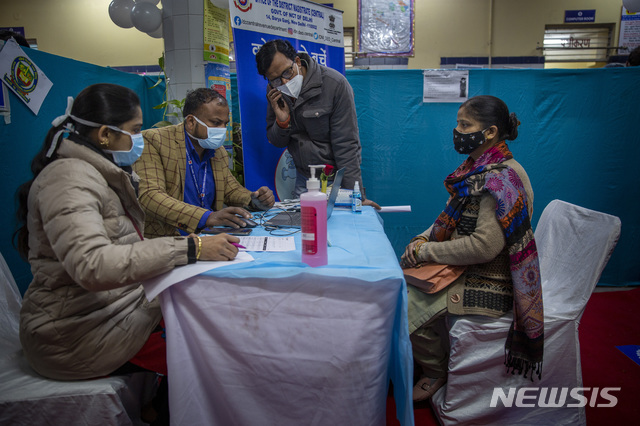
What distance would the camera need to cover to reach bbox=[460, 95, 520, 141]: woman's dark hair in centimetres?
165

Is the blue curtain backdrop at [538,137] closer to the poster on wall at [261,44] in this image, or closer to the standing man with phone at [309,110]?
the poster on wall at [261,44]

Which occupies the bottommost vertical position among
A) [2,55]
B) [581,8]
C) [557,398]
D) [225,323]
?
[557,398]

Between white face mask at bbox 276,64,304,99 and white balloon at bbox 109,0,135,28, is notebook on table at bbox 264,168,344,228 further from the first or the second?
white balloon at bbox 109,0,135,28

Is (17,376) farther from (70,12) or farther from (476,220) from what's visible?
(70,12)

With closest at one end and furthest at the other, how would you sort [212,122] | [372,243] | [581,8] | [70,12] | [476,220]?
[372,243]
[476,220]
[212,122]
[581,8]
[70,12]

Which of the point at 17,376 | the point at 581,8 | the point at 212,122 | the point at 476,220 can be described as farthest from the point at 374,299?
the point at 581,8

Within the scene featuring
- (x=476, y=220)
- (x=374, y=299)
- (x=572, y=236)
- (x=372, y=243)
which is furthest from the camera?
(x=572, y=236)

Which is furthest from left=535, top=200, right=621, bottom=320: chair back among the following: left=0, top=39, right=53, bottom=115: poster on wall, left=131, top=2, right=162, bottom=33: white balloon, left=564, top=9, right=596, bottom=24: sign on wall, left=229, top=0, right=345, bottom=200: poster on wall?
left=564, top=9, right=596, bottom=24: sign on wall

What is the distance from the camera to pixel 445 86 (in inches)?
136

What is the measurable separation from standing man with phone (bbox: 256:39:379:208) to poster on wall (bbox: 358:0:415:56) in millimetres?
4477

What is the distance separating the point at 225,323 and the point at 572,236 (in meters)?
1.61

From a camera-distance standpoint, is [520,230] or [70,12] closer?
[520,230]

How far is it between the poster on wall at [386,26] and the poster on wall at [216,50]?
12.6 feet

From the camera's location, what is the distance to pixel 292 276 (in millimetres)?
1131
